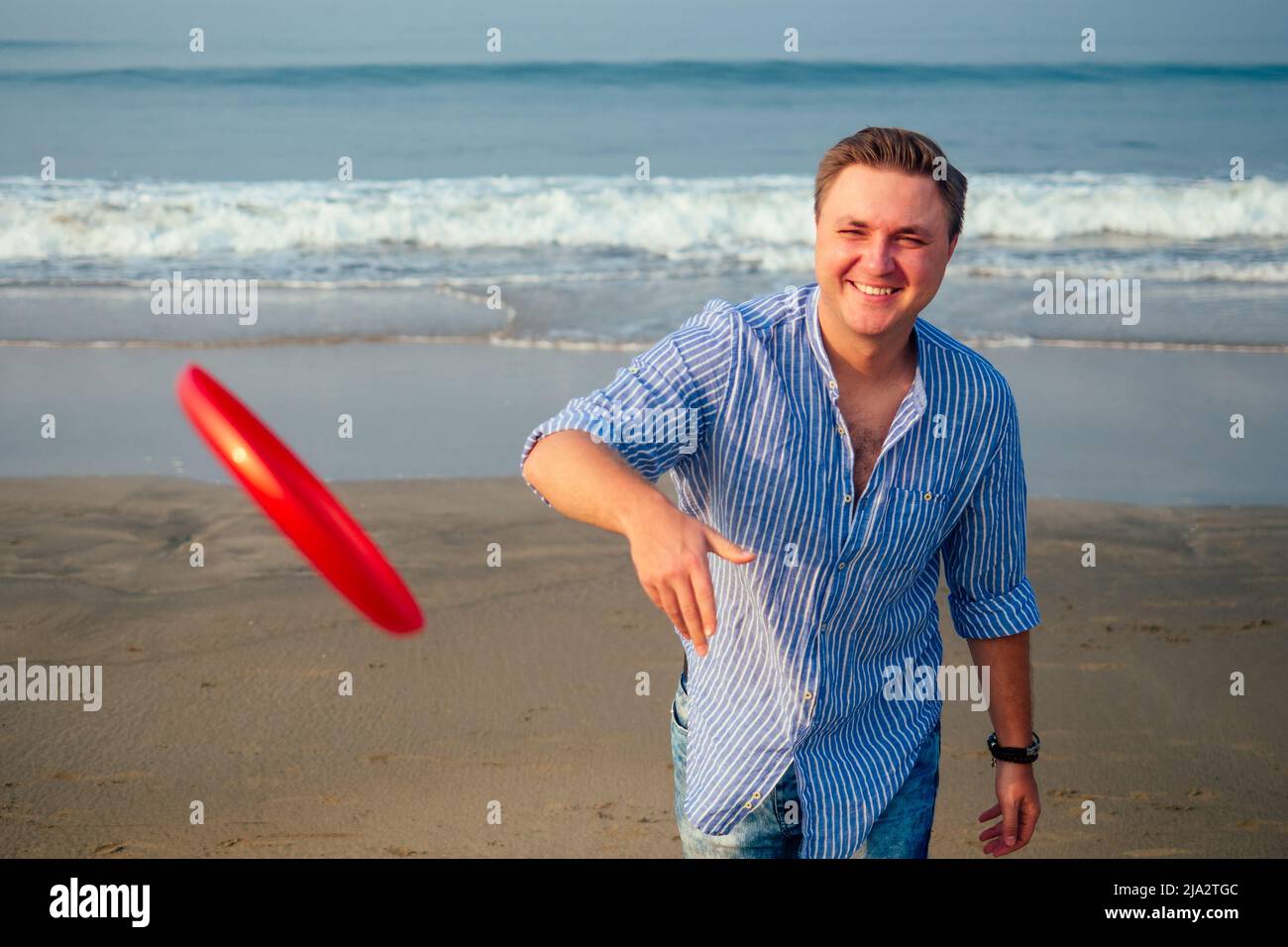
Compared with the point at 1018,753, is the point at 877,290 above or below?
above

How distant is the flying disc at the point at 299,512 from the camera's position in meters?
2.38

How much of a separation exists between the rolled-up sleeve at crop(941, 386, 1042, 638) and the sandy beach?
2.10m

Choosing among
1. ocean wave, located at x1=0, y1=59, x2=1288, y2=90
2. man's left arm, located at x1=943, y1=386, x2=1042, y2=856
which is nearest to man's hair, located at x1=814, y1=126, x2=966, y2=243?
man's left arm, located at x1=943, y1=386, x2=1042, y2=856

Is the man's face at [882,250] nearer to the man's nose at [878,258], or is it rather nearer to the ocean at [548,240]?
the man's nose at [878,258]

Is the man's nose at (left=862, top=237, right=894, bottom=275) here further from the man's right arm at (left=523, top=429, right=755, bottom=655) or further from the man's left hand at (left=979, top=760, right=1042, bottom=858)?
the man's left hand at (left=979, top=760, right=1042, bottom=858)

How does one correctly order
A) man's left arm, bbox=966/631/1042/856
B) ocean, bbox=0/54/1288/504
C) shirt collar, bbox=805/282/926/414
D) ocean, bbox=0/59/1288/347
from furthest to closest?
ocean, bbox=0/59/1288/347 < ocean, bbox=0/54/1288/504 < man's left arm, bbox=966/631/1042/856 < shirt collar, bbox=805/282/926/414

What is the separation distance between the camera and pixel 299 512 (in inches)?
93.6

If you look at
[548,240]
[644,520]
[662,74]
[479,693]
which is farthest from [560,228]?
[644,520]

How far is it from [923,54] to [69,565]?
2600cm

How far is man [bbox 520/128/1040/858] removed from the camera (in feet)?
7.48

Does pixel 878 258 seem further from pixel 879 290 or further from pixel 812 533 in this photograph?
pixel 812 533

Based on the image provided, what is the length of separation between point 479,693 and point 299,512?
310 centimetres

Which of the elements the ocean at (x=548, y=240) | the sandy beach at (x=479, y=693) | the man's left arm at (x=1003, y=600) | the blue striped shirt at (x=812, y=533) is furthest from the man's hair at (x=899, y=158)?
the ocean at (x=548, y=240)

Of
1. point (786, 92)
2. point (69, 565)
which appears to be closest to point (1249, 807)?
point (69, 565)
